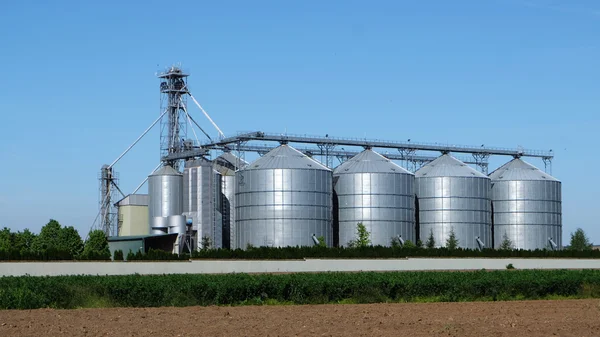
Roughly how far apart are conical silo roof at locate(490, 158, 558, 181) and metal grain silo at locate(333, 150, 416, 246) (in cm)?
1700

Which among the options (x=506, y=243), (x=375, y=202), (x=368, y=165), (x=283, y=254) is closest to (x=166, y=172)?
(x=368, y=165)

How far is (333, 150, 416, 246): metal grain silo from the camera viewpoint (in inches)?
3743

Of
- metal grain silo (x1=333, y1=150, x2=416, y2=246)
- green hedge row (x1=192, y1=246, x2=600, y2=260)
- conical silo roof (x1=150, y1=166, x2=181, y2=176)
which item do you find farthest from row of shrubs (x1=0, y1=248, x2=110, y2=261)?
metal grain silo (x1=333, y1=150, x2=416, y2=246)

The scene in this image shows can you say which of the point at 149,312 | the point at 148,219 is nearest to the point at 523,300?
the point at 149,312

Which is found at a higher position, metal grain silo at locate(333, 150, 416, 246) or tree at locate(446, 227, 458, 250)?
metal grain silo at locate(333, 150, 416, 246)

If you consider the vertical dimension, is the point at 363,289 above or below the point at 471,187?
below

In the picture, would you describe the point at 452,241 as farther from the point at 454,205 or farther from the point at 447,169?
the point at 447,169

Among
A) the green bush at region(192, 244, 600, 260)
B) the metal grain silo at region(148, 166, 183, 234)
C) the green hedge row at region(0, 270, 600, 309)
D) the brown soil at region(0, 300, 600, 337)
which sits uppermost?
the metal grain silo at region(148, 166, 183, 234)

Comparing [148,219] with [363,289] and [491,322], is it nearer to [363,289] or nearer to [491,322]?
[363,289]

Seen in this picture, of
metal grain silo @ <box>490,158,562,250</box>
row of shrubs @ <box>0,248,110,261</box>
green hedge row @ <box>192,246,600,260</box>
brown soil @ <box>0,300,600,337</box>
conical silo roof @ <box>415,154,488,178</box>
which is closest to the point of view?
brown soil @ <box>0,300,600,337</box>

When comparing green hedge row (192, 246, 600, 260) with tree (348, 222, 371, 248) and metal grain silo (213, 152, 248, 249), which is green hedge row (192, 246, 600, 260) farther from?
metal grain silo (213, 152, 248, 249)

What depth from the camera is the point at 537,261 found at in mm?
75375

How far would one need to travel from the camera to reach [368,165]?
97688 millimetres

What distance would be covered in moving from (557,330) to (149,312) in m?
14.2
